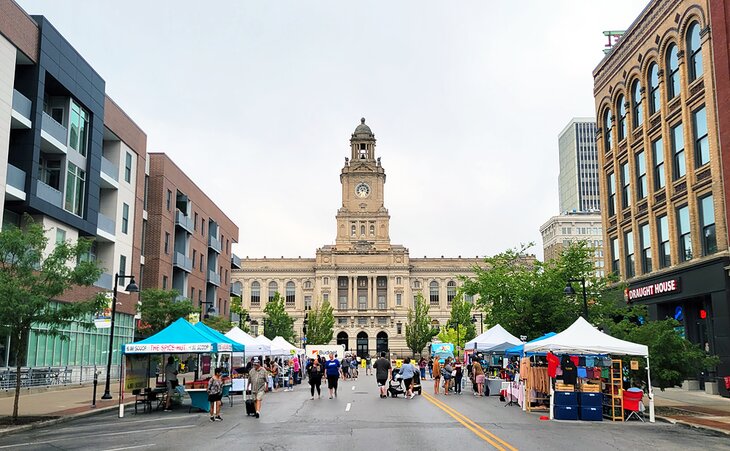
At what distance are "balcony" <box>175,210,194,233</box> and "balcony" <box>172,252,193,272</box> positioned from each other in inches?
88.1

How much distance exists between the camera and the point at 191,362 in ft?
181

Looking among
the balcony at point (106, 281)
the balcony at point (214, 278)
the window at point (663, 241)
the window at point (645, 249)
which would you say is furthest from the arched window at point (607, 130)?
the balcony at point (214, 278)

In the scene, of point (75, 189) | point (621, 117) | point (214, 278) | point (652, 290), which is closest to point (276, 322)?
point (214, 278)

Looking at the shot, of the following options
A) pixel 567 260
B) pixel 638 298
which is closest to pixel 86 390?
pixel 567 260

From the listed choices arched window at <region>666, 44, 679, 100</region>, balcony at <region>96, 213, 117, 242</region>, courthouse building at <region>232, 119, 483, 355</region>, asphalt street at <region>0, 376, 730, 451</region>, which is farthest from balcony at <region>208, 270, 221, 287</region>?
courthouse building at <region>232, 119, 483, 355</region>

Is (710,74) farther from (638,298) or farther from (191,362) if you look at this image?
(191,362)

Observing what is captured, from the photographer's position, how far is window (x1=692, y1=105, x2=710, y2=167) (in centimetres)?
2877

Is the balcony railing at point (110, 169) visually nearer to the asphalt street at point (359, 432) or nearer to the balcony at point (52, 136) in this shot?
the balcony at point (52, 136)

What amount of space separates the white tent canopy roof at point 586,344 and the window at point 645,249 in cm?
1434

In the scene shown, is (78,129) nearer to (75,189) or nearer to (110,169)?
(75,189)

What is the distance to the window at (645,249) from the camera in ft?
113

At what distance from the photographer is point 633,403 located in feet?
66.8

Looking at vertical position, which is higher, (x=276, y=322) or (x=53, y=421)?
(x=276, y=322)

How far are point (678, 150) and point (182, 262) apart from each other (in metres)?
37.2
